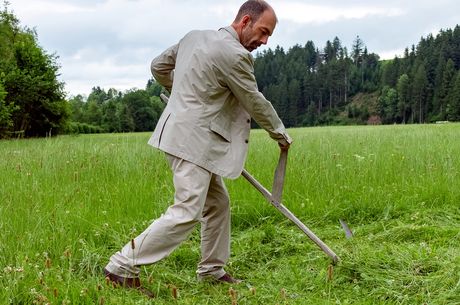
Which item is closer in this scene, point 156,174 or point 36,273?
point 36,273

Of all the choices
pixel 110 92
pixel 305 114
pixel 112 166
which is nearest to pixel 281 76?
pixel 305 114

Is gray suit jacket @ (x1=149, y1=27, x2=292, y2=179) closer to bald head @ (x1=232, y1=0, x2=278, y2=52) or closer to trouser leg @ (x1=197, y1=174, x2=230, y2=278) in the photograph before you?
bald head @ (x1=232, y1=0, x2=278, y2=52)

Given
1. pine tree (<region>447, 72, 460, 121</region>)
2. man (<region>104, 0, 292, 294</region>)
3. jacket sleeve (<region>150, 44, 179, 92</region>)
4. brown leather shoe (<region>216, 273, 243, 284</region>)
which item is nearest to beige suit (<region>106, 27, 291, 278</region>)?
man (<region>104, 0, 292, 294</region>)

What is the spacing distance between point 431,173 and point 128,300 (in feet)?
14.4

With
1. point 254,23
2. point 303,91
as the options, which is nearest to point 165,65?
point 254,23

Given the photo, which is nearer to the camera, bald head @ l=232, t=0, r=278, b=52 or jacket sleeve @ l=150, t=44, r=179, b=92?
bald head @ l=232, t=0, r=278, b=52

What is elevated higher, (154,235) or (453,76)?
(453,76)

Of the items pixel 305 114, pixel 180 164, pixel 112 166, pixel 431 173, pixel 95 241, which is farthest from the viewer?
pixel 305 114

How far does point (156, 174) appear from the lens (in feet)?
20.1

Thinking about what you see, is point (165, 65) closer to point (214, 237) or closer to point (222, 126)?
point (222, 126)

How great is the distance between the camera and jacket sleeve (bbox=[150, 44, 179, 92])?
341cm

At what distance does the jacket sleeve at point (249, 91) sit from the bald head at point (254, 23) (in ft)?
0.53

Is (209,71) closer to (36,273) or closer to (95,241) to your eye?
(36,273)

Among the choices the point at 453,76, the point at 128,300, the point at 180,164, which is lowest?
the point at 128,300
